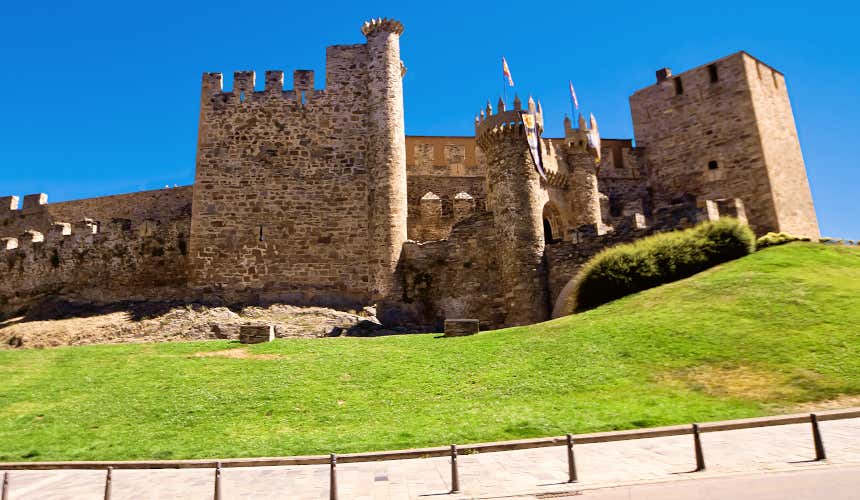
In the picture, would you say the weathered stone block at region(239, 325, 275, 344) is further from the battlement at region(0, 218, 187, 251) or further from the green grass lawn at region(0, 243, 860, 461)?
the battlement at region(0, 218, 187, 251)

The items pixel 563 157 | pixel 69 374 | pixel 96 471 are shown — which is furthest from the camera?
pixel 563 157

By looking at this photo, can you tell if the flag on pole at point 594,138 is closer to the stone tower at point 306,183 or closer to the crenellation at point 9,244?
the stone tower at point 306,183

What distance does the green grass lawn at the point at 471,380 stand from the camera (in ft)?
36.5

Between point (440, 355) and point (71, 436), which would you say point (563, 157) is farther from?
point (71, 436)

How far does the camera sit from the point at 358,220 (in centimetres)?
2677

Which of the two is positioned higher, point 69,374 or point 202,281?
point 202,281

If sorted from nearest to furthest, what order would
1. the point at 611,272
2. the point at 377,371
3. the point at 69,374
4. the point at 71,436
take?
the point at 71,436 → the point at 377,371 → the point at 69,374 → the point at 611,272

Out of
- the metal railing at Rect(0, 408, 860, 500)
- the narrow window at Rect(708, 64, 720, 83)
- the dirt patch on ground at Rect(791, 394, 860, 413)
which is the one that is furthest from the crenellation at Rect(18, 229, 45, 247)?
the narrow window at Rect(708, 64, 720, 83)

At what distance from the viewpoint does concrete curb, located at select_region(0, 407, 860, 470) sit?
9.82m

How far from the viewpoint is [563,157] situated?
3066 centimetres

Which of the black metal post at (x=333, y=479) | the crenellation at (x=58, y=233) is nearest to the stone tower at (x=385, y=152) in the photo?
the crenellation at (x=58, y=233)

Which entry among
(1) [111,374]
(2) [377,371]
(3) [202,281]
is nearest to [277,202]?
(3) [202,281]

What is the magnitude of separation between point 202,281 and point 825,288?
76.8ft

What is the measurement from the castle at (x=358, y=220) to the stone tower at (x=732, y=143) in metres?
0.16
